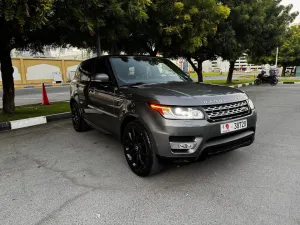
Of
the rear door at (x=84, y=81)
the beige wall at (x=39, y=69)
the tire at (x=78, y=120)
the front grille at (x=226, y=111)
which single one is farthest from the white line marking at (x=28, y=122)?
the beige wall at (x=39, y=69)

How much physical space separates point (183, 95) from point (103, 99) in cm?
159

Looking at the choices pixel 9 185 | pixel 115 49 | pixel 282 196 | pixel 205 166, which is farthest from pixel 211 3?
pixel 9 185

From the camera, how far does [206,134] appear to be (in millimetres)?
2812

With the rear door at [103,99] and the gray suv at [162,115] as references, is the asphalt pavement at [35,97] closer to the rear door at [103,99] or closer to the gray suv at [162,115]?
the rear door at [103,99]

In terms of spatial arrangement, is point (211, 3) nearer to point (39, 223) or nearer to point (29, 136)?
point (29, 136)

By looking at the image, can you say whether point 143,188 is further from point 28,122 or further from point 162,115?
point 28,122

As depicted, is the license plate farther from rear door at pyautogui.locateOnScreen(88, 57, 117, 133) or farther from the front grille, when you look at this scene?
rear door at pyautogui.locateOnScreen(88, 57, 117, 133)

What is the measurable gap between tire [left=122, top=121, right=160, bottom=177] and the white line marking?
4078 mm

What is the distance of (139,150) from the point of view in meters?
3.23

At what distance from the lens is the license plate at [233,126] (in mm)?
2949

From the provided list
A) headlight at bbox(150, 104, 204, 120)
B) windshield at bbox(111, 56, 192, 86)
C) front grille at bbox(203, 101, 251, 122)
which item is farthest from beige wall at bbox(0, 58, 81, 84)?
front grille at bbox(203, 101, 251, 122)

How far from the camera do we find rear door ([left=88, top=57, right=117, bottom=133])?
3789 mm

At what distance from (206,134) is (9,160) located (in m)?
3.32

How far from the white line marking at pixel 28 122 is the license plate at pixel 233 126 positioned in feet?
17.8
